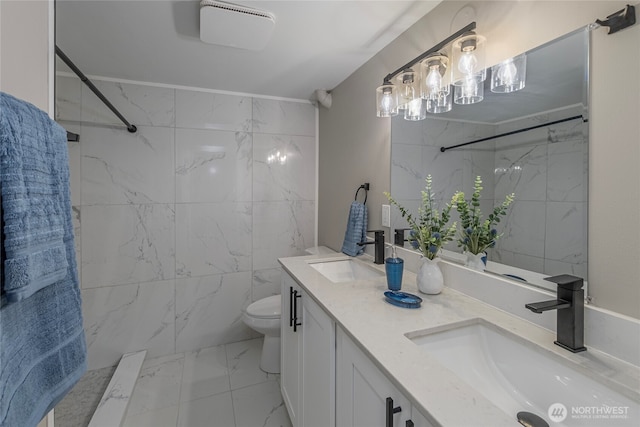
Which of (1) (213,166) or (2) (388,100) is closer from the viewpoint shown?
(2) (388,100)

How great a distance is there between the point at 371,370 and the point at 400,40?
1649 millimetres

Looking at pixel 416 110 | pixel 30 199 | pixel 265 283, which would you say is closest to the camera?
pixel 30 199

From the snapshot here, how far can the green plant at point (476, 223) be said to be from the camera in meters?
1.12

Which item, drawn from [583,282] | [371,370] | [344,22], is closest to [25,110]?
[371,370]

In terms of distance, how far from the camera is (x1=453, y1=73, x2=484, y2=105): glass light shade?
3.77ft

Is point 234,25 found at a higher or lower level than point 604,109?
higher

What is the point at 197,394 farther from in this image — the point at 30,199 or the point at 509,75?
the point at 509,75

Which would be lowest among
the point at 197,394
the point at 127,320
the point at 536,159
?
the point at 197,394

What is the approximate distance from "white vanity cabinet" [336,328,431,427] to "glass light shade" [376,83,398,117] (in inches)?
46.0

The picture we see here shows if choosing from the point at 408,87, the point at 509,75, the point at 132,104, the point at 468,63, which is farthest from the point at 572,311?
the point at 132,104

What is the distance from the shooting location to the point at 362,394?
0.82 m

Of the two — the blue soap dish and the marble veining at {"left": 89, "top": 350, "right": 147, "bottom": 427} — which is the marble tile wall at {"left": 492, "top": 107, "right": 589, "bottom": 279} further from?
the marble veining at {"left": 89, "top": 350, "right": 147, "bottom": 427}

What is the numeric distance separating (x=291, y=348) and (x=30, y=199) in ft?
4.19

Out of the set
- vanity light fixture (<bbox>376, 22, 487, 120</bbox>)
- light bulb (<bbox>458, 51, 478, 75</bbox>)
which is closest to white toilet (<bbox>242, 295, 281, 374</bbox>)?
vanity light fixture (<bbox>376, 22, 487, 120</bbox>)
